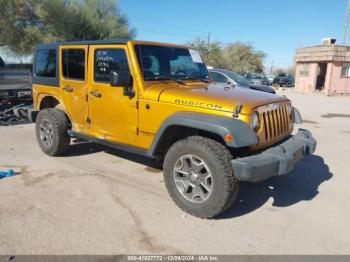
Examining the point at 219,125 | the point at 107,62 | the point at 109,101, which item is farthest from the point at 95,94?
the point at 219,125

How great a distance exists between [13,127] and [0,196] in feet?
15.7

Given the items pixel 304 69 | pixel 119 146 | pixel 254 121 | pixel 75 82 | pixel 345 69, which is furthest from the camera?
pixel 304 69

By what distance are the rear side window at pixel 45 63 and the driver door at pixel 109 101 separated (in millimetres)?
1112

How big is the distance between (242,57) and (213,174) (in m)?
58.9

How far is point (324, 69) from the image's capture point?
1230 inches

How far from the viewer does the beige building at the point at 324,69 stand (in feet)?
90.6

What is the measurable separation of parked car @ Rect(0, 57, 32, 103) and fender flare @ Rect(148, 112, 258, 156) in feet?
21.4

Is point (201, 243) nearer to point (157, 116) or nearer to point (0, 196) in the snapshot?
point (157, 116)

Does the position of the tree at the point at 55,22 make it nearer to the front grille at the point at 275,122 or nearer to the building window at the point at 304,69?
the building window at the point at 304,69

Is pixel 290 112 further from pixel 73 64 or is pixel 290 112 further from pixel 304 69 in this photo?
pixel 304 69

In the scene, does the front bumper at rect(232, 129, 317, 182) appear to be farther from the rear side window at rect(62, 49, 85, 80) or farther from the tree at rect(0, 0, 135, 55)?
the tree at rect(0, 0, 135, 55)

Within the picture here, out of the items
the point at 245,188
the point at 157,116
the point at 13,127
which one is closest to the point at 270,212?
the point at 245,188

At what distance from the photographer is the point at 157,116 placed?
4.14 meters

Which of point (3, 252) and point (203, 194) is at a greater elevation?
point (203, 194)
